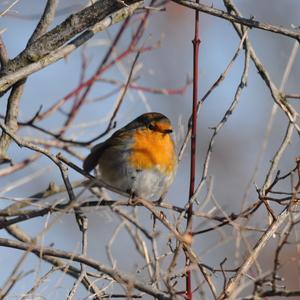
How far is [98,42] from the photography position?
450 centimetres

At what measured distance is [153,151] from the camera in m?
3.89

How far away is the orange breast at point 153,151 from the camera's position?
387cm

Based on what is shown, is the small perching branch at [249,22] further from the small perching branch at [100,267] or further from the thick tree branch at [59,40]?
the small perching branch at [100,267]

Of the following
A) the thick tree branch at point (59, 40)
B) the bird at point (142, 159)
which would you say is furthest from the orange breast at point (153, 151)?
the thick tree branch at point (59, 40)

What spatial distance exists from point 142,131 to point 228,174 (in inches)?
197

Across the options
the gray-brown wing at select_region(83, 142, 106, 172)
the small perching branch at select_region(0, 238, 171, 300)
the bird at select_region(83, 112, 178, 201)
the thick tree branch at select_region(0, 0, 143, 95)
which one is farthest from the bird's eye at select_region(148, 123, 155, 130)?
the small perching branch at select_region(0, 238, 171, 300)

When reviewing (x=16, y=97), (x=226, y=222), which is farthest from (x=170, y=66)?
(x=226, y=222)

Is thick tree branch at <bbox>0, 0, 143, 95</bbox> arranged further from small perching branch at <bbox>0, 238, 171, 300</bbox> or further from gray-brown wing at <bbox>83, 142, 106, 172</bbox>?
gray-brown wing at <bbox>83, 142, 106, 172</bbox>

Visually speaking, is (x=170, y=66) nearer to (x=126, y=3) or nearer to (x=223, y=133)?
(x=223, y=133)

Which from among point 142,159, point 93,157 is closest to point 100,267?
point 142,159

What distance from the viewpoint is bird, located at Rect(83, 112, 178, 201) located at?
3830 millimetres

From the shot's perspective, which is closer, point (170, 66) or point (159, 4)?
point (159, 4)

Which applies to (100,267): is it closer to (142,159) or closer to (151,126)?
(142,159)

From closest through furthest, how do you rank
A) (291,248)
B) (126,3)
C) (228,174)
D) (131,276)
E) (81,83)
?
1. (131,276)
2. (126,3)
3. (81,83)
4. (291,248)
5. (228,174)
